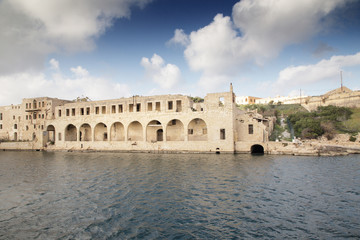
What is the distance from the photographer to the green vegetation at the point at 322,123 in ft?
119

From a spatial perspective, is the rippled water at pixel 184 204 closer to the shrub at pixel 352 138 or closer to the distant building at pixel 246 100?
the shrub at pixel 352 138

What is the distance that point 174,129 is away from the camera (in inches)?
1468

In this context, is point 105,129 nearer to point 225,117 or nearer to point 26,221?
point 225,117

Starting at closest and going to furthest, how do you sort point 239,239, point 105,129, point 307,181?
point 239,239, point 307,181, point 105,129

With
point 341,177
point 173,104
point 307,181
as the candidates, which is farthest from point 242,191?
point 173,104

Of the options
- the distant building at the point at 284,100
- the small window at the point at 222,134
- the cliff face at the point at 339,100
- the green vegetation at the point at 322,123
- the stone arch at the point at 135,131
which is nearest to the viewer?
the small window at the point at 222,134

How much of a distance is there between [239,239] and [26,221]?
889cm

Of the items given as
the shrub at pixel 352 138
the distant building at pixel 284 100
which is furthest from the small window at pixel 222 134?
the distant building at pixel 284 100

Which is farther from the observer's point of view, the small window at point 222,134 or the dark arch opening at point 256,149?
the dark arch opening at point 256,149

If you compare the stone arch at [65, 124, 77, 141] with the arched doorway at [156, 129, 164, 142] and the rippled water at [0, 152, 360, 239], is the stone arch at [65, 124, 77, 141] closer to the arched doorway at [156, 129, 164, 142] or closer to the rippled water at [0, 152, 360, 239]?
the arched doorway at [156, 129, 164, 142]

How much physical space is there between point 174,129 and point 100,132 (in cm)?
1498

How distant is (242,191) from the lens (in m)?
13.4

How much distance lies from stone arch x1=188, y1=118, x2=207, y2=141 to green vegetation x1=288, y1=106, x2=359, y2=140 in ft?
53.4

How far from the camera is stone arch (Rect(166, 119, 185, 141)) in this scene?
37.0 metres
